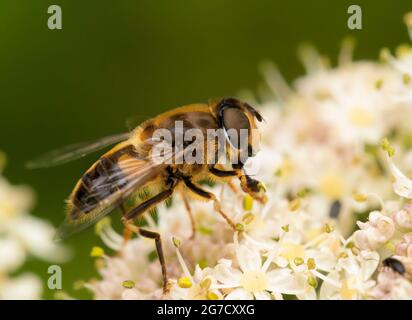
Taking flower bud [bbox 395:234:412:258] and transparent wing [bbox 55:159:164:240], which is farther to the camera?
transparent wing [bbox 55:159:164:240]

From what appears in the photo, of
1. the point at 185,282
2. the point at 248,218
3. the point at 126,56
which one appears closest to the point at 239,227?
the point at 248,218

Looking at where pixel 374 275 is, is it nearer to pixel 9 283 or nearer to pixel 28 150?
pixel 9 283

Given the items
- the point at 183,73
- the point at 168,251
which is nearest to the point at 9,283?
the point at 168,251

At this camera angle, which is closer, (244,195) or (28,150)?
(244,195)

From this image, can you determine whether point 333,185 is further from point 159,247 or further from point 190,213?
point 159,247

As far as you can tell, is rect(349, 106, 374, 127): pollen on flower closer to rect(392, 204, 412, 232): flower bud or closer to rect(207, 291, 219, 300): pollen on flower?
rect(392, 204, 412, 232): flower bud

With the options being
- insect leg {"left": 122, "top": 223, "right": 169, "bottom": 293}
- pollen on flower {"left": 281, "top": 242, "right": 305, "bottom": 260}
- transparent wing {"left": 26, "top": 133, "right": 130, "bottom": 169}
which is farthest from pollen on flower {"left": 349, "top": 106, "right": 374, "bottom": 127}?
insect leg {"left": 122, "top": 223, "right": 169, "bottom": 293}
